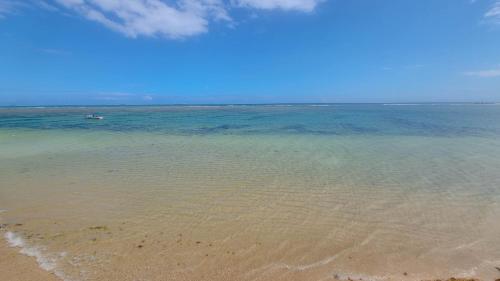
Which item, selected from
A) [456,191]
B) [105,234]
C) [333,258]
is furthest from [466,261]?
[105,234]

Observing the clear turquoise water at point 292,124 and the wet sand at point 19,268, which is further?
the clear turquoise water at point 292,124

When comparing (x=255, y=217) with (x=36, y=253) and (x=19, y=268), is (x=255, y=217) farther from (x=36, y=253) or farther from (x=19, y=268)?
(x=19, y=268)

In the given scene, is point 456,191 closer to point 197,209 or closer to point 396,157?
point 396,157

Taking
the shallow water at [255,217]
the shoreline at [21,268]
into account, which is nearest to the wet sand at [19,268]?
the shoreline at [21,268]

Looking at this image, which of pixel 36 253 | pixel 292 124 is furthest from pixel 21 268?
pixel 292 124

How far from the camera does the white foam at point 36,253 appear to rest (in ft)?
13.4

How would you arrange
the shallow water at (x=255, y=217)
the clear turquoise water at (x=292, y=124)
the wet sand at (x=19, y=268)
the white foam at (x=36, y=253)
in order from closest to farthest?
the wet sand at (x=19, y=268) < the white foam at (x=36, y=253) < the shallow water at (x=255, y=217) < the clear turquoise water at (x=292, y=124)

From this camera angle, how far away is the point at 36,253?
451cm

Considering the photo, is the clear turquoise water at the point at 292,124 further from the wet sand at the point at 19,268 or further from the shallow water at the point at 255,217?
the wet sand at the point at 19,268

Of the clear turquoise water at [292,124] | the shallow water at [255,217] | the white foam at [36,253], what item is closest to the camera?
the white foam at [36,253]

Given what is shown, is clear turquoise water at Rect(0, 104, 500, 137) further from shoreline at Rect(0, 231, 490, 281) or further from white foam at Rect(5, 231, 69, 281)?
shoreline at Rect(0, 231, 490, 281)

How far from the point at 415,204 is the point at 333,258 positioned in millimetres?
3470

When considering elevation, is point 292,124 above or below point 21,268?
above

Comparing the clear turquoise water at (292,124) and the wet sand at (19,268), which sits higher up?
the clear turquoise water at (292,124)
